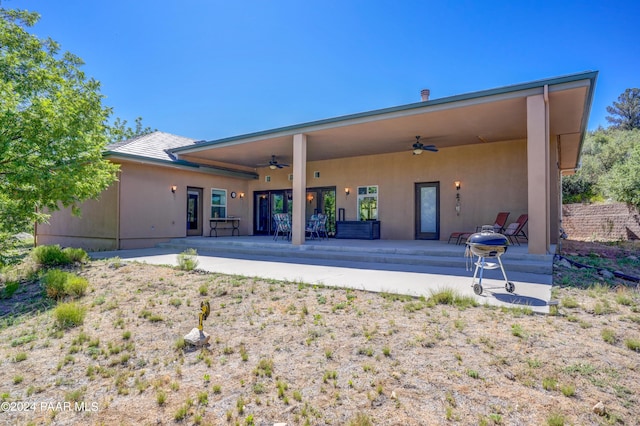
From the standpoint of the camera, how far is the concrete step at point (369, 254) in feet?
19.4

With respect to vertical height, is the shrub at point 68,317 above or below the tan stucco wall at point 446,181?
below

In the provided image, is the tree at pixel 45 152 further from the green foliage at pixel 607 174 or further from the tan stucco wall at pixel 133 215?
the green foliage at pixel 607 174

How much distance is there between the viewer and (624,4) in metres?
10.2

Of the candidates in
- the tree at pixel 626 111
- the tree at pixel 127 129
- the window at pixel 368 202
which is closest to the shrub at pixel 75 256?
the window at pixel 368 202

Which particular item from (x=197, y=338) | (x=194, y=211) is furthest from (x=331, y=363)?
(x=194, y=211)

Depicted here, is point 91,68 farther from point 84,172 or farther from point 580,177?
point 580,177

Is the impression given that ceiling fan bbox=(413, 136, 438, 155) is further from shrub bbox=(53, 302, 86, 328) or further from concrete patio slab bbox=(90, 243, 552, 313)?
shrub bbox=(53, 302, 86, 328)

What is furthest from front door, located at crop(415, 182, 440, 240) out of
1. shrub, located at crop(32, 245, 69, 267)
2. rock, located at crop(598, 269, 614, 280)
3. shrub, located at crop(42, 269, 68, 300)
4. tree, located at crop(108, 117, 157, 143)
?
tree, located at crop(108, 117, 157, 143)

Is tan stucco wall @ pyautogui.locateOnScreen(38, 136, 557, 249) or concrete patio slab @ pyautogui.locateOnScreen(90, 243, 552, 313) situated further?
tan stucco wall @ pyautogui.locateOnScreen(38, 136, 557, 249)

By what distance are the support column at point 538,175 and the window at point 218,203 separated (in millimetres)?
10070

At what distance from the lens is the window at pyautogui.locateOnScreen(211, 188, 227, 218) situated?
41.1 ft

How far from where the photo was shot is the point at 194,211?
12.0 meters

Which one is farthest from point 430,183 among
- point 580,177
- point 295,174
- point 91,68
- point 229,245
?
point 91,68

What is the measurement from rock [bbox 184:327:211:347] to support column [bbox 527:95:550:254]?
5774 millimetres
